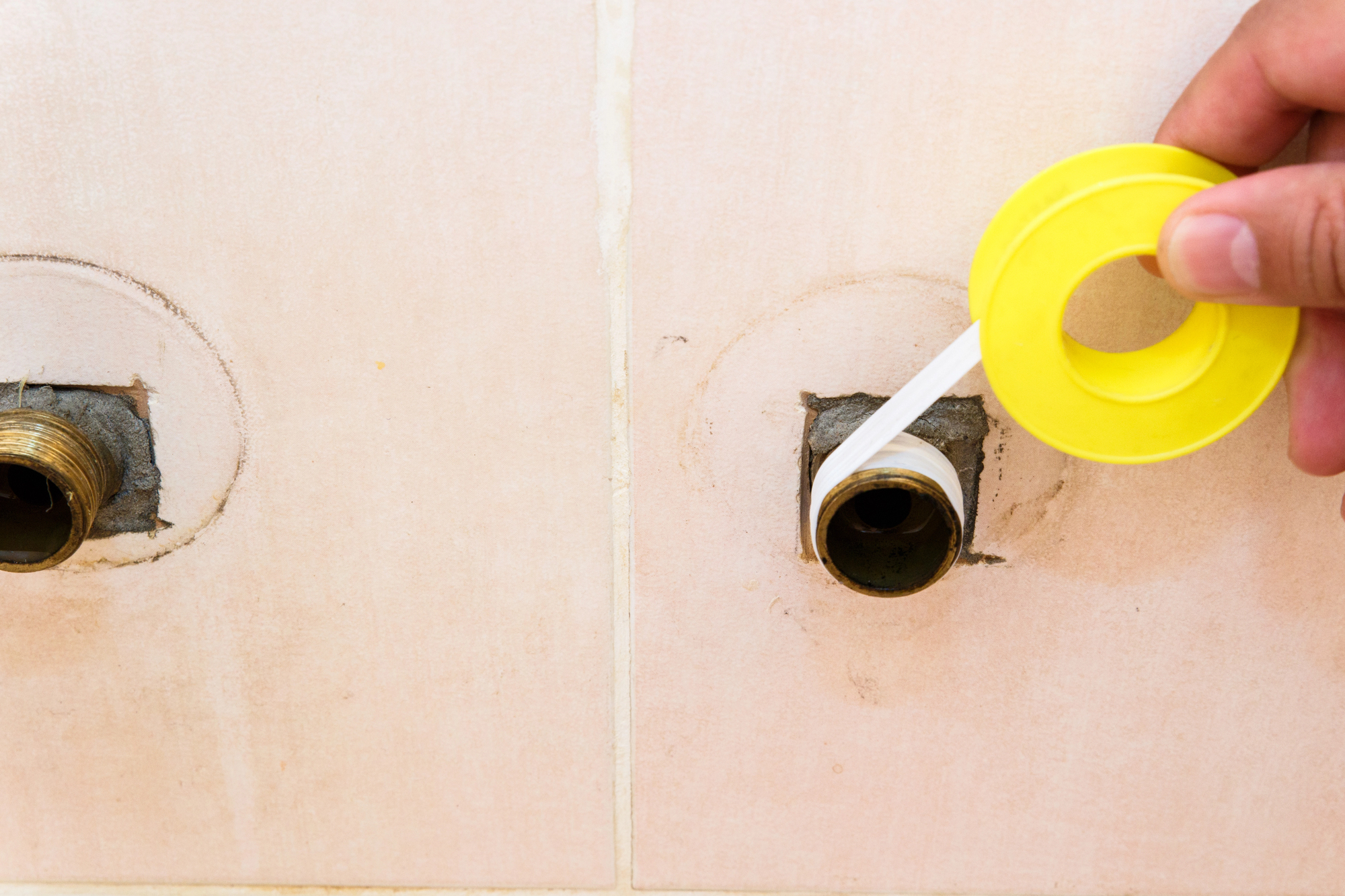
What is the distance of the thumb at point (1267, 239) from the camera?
0.97 feet

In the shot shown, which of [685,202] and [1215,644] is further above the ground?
[685,202]

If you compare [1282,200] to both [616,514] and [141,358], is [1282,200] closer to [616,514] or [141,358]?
Result: [616,514]

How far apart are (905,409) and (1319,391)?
0.59 ft

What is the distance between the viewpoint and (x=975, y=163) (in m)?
0.37

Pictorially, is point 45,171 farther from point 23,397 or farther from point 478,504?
point 478,504

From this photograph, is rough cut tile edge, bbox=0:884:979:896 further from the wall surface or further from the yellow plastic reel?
→ the yellow plastic reel

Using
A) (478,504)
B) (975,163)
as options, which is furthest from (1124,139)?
(478,504)

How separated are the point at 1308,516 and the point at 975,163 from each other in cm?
25

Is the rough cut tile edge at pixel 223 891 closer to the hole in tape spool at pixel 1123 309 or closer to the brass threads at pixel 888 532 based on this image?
the brass threads at pixel 888 532

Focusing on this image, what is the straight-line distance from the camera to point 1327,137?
347mm

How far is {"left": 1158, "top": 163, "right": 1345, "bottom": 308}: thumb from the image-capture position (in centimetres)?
30

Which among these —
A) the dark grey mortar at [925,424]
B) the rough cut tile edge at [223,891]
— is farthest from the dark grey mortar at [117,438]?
the dark grey mortar at [925,424]

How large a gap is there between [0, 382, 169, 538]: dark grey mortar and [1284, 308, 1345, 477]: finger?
21.3 inches

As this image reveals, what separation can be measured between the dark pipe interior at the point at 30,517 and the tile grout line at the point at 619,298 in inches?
10.0
